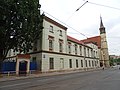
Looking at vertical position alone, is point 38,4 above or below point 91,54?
above

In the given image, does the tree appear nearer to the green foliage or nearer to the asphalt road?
the green foliage

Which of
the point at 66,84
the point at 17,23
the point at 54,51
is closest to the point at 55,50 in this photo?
the point at 54,51

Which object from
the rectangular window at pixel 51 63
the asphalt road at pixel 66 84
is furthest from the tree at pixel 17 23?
the asphalt road at pixel 66 84

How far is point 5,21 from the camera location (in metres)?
24.0

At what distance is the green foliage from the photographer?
22703mm

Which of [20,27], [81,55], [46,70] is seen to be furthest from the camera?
[81,55]

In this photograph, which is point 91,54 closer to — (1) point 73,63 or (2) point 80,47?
(2) point 80,47

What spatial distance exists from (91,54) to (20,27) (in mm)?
43780

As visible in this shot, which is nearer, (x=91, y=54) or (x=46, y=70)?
(x=46, y=70)

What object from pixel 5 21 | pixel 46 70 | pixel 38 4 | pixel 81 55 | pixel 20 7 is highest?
pixel 38 4

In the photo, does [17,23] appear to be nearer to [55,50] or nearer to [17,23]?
[17,23]

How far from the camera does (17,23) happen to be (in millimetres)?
24500

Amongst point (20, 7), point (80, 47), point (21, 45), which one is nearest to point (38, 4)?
point (20, 7)

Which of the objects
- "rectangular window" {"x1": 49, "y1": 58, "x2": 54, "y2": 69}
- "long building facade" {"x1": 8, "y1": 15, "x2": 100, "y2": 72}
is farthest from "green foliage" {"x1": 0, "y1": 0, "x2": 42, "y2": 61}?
"rectangular window" {"x1": 49, "y1": 58, "x2": 54, "y2": 69}
